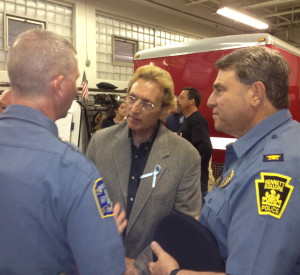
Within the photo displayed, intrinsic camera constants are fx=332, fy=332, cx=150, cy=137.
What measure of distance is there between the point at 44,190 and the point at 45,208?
59mm

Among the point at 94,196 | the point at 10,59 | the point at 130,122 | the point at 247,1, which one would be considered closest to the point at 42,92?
the point at 10,59

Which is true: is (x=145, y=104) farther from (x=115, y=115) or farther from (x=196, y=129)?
(x=115, y=115)

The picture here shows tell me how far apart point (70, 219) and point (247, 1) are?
36.2 ft

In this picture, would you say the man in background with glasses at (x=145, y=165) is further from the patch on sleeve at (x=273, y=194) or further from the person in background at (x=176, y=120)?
the person in background at (x=176, y=120)

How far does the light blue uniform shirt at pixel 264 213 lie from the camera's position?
1062mm

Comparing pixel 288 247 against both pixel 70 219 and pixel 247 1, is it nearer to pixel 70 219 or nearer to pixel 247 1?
pixel 70 219

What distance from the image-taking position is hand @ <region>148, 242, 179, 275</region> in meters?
1.41

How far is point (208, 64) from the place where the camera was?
4.84 metres

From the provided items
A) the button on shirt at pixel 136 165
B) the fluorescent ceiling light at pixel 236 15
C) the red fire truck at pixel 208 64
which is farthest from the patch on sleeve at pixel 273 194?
the fluorescent ceiling light at pixel 236 15

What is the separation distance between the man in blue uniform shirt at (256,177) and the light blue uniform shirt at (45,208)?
42 centimetres

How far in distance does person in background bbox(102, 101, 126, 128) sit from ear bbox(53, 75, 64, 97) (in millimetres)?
5587

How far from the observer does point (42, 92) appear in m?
1.18

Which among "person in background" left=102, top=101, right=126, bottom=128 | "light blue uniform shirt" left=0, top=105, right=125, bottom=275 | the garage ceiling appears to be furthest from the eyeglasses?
the garage ceiling

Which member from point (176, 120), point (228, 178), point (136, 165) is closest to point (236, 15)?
point (176, 120)
